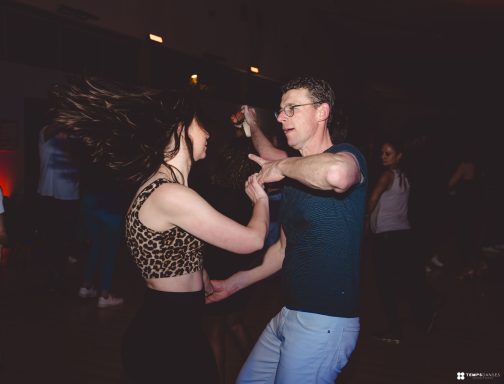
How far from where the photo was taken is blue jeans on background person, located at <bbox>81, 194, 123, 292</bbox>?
474cm

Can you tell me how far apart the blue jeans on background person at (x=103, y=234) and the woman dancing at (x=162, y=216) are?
2991 mm

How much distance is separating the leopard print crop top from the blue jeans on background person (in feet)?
10.3

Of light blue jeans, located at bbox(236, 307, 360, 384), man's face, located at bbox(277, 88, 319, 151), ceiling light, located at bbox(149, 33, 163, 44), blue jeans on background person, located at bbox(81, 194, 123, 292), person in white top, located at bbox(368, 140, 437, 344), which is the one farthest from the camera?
ceiling light, located at bbox(149, 33, 163, 44)

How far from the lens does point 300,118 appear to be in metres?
1.99

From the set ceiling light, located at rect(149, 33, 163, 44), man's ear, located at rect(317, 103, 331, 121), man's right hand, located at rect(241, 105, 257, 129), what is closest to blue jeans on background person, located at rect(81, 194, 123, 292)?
man's right hand, located at rect(241, 105, 257, 129)

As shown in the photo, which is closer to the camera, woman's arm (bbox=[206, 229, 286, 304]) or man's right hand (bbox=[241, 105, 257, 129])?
woman's arm (bbox=[206, 229, 286, 304])

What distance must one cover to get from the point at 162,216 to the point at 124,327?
2.92 meters

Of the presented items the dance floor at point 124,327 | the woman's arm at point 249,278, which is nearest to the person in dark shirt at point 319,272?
the woman's arm at point 249,278

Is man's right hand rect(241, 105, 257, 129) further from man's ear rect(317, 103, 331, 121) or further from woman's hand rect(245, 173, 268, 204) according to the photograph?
woman's hand rect(245, 173, 268, 204)

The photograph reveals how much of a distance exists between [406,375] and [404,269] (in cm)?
99

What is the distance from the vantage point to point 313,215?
1840mm

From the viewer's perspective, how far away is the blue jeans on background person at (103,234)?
474cm

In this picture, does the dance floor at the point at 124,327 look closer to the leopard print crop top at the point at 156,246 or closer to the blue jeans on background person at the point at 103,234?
the blue jeans on background person at the point at 103,234

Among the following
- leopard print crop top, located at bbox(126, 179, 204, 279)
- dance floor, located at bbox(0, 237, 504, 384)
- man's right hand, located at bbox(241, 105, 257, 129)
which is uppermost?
man's right hand, located at bbox(241, 105, 257, 129)
